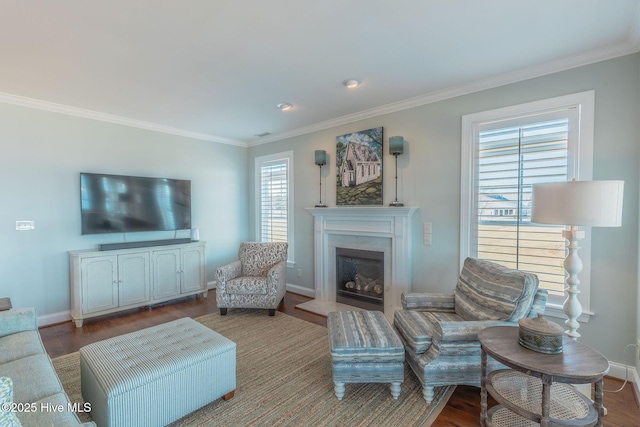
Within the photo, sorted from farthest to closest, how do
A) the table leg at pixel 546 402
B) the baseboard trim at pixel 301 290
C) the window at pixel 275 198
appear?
1. the window at pixel 275 198
2. the baseboard trim at pixel 301 290
3. the table leg at pixel 546 402

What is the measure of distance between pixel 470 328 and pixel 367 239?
195 centimetres

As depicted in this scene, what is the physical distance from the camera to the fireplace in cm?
382

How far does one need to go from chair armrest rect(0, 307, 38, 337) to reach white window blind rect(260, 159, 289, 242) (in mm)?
3173

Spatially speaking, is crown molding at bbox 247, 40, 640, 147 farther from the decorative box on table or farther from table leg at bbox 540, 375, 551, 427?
table leg at bbox 540, 375, 551, 427

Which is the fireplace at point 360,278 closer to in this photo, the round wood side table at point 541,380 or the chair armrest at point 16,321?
the round wood side table at point 541,380

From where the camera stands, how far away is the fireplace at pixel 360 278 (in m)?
3.82

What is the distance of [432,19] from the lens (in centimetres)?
198

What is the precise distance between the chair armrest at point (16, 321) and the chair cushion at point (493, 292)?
3322 millimetres

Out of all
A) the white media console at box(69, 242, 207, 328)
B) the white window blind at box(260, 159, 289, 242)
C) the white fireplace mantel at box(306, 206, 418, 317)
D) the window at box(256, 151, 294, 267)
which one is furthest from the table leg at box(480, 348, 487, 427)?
the white media console at box(69, 242, 207, 328)

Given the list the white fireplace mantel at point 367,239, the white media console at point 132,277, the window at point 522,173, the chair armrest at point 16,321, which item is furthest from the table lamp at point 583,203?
the white media console at point 132,277

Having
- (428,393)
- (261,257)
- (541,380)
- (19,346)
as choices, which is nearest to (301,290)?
(261,257)

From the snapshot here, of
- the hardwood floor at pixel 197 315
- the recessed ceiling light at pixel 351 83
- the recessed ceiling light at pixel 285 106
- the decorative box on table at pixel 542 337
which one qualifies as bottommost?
the hardwood floor at pixel 197 315

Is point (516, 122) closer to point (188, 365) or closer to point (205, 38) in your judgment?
point (205, 38)

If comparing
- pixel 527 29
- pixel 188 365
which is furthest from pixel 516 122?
pixel 188 365
